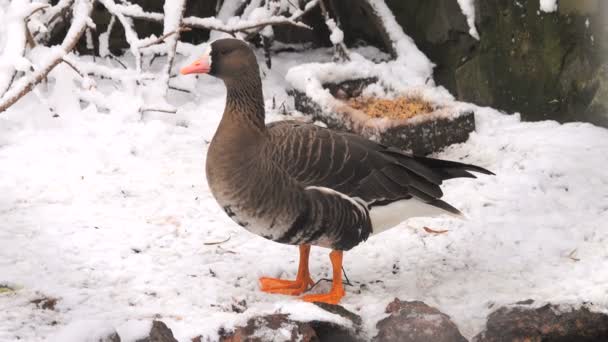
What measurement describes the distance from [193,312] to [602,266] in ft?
5.57

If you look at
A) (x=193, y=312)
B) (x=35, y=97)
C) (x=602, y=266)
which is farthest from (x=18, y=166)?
(x=602, y=266)

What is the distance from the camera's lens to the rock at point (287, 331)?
2773 millimetres

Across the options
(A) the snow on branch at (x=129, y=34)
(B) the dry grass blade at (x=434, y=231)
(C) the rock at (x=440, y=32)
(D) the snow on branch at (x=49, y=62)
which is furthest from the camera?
(C) the rock at (x=440, y=32)

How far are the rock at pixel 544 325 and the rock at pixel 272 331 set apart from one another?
610 mm

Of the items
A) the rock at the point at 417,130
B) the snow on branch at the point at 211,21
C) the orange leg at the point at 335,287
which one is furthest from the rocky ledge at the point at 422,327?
the snow on branch at the point at 211,21

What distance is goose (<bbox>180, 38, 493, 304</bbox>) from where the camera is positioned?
331 cm

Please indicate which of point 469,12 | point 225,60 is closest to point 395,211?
point 225,60

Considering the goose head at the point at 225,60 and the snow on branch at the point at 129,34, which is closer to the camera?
the goose head at the point at 225,60

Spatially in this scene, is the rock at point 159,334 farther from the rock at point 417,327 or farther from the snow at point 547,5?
the snow at point 547,5

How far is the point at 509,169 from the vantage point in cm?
466

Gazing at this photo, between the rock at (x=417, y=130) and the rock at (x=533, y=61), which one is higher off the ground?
the rock at (x=533, y=61)

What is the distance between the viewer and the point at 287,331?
2783mm

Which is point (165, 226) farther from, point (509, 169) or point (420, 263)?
point (509, 169)

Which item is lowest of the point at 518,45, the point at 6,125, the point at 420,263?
the point at 420,263
